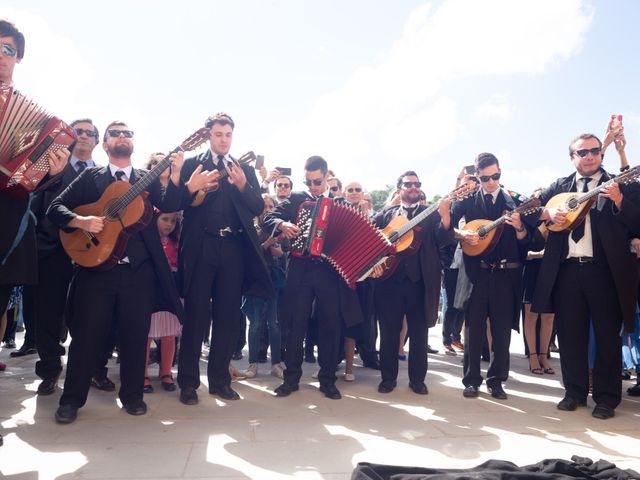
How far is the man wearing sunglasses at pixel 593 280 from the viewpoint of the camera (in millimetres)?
4473

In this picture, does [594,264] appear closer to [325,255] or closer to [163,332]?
[325,255]

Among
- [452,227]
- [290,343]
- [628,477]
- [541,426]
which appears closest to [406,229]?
[452,227]

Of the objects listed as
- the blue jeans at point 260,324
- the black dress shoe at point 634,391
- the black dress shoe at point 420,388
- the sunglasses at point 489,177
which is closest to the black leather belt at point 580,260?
the sunglasses at point 489,177

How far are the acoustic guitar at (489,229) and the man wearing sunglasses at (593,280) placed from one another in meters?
0.15

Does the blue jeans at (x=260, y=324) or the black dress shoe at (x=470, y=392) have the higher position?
the blue jeans at (x=260, y=324)

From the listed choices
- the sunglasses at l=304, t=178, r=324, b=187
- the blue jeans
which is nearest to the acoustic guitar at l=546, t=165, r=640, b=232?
the sunglasses at l=304, t=178, r=324, b=187

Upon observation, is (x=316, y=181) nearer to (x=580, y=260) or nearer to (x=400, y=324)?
(x=400, y=324)

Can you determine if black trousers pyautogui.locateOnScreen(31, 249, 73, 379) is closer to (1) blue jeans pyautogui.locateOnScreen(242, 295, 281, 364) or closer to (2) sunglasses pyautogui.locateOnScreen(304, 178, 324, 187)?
(1) blue jeans pyautogui.locateOnScreen(242, 295, 281, 364)

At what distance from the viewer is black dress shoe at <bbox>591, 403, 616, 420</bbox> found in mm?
4355

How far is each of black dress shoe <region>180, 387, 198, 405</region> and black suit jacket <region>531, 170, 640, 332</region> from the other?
3.20m

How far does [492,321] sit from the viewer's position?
17.0 ft

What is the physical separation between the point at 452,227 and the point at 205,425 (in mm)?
3007

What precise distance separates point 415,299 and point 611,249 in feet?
6.05

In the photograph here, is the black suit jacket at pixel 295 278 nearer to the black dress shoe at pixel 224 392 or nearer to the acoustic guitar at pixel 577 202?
the black dress shoe at pixel 224 392
